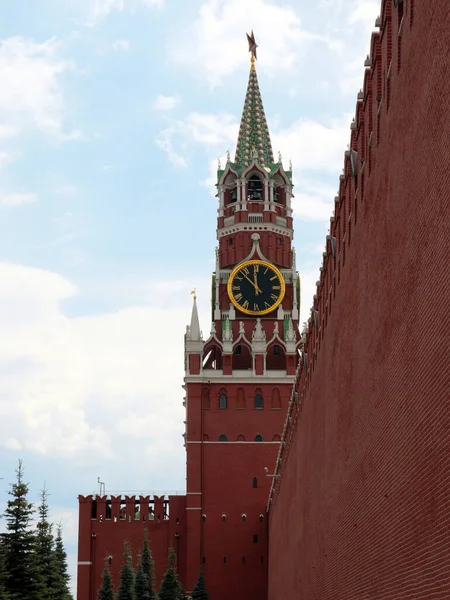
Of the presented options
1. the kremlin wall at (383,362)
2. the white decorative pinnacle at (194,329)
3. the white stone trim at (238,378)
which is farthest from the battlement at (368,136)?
the white decorative pinnacle at (194,329)

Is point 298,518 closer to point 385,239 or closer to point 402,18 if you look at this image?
point 385,239

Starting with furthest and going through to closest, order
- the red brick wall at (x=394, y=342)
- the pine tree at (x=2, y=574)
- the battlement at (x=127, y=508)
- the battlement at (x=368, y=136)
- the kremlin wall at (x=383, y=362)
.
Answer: the battlement at (x=127, y=508)
the pine tree at (x=2, y=574)
the battlement at (x=368, y=136)
the kremlin wall at (x=383, y=362)
the red brick wall at (x=394, y=342)

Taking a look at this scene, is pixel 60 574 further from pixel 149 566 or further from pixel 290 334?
pixel 290 334

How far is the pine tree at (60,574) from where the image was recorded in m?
51.0

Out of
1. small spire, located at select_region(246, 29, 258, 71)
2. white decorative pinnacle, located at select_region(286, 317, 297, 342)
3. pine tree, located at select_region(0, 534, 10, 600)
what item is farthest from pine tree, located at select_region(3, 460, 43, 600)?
small spire, located at select_region(246, 29, 258, 71)

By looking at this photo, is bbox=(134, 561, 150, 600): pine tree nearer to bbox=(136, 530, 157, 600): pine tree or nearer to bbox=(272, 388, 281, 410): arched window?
bbox=(136, 530, 157, 600): pine tree

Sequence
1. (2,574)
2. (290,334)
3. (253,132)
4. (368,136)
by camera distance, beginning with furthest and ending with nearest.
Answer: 1. (253,132)
2. (290,334)
3. (2,574)
4. (368,136)

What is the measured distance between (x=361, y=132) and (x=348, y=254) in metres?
2.48

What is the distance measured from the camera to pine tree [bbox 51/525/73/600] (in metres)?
51.0

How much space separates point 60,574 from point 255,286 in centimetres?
2213

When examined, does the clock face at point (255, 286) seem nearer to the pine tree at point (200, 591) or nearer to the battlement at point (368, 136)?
the pine tree at point (200, 591)

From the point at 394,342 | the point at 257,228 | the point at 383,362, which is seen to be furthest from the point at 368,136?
the point at 257,228

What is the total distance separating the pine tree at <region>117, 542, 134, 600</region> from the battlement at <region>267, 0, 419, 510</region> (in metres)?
33.2

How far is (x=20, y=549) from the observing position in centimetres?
4097
